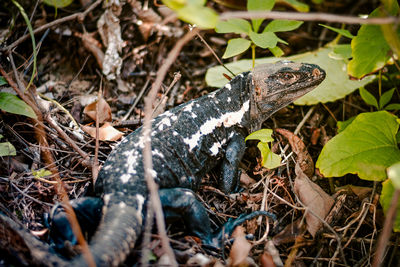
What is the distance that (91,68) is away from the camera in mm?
5098

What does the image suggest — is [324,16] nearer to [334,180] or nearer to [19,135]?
[334,180]

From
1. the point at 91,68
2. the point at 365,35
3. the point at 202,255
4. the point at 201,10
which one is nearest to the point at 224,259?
the point at 202,255

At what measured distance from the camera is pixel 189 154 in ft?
12.2

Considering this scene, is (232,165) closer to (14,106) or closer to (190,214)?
(190,214)

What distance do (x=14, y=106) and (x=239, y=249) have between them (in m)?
2.76

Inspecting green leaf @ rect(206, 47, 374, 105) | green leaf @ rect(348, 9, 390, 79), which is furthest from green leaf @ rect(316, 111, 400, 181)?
green leaf @ rect(206, 47, 374, 105)

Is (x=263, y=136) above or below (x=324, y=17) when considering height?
below

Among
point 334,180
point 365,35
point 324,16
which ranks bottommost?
point 334,180

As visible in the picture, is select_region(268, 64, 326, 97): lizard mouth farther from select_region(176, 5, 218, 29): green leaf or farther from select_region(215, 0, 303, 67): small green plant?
select_region(176, 5, 218, 29): green leaf

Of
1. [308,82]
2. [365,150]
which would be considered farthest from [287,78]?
[365,150]

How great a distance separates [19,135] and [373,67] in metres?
4.12

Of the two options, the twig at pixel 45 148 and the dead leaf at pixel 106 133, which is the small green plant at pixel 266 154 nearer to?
the dead leaf at pixel 106 133

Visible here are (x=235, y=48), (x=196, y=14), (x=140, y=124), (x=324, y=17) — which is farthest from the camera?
(x=140, y=124)

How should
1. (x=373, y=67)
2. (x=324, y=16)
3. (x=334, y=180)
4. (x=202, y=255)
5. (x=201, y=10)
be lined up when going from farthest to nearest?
(x=334, y=180), (x=373, y=67), (x=202, y=255), (x=324, y=16), (x=201, y=10)
